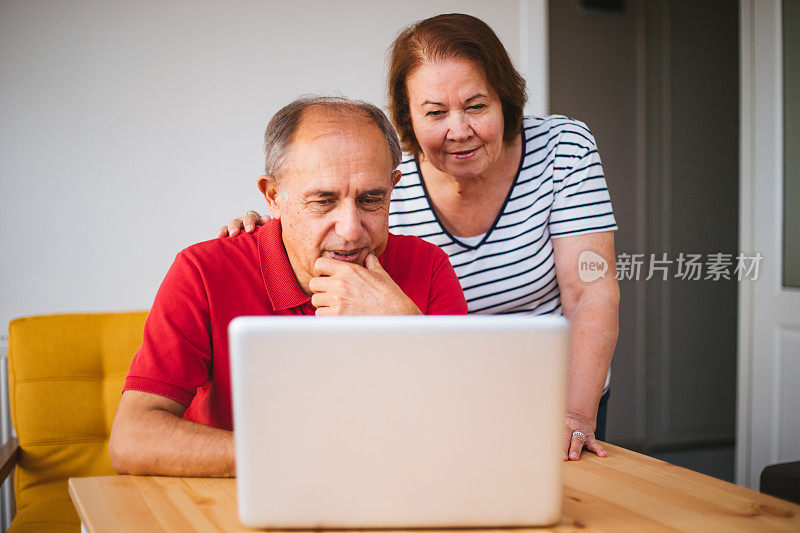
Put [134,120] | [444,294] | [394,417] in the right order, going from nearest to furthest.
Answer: [394,417], [444,294], [134,120]

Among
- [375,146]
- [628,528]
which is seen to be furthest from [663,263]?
[628,528]

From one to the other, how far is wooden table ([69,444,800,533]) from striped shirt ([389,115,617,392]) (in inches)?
26.3

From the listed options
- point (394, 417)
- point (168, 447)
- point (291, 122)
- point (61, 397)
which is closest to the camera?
point (394, 417)

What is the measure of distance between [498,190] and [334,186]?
58 centimetres

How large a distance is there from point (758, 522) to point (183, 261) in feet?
3.21

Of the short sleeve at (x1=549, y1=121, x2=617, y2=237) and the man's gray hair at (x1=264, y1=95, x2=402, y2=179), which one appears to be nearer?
the man's gray hair at (x1=264, y1=95, x2=402, y2=179)

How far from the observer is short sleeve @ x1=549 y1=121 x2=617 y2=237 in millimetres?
1599

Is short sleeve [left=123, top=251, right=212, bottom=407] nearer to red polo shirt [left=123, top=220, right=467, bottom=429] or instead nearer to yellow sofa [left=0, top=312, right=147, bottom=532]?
red polo shirt [left=123, top=220, right=467, bottom=429]

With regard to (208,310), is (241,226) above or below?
above

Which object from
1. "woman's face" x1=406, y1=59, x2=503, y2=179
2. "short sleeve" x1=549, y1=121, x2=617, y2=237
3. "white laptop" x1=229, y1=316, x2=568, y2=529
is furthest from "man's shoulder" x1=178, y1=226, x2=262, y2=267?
"short sleeve" x1=549, y1=121, x2=617, y2=237

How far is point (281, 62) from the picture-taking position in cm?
278

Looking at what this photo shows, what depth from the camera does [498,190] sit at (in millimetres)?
1681

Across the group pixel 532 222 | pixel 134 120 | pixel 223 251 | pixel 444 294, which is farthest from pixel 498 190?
pixel 134 120

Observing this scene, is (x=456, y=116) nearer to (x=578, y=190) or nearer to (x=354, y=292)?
(x=578, y=190)
